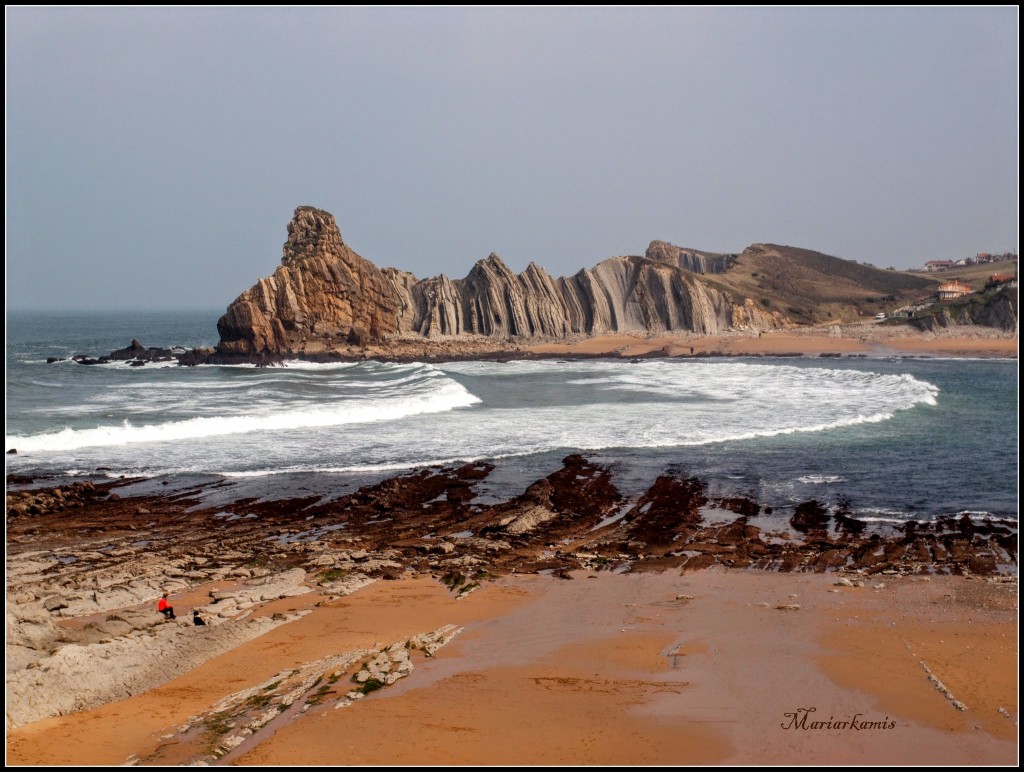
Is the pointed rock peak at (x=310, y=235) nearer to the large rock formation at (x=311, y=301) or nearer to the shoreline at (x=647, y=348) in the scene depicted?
the large rock formation at (x=311, y=301)

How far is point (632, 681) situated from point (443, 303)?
68.5m

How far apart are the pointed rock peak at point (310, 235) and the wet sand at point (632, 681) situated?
5289 cm

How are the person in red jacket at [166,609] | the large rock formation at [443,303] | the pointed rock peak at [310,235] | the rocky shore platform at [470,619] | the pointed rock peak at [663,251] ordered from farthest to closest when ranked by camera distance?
the pointed rock peak at [663,251] < the pointed rock peak at [310,235] < the large rock formation at [443,303] < the person in red jacket at [166,609] < the rocky shore platform at [470,619]

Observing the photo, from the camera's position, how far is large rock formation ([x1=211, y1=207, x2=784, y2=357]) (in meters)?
58.9

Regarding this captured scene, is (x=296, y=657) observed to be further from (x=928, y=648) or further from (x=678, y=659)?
(x=928, y=648)

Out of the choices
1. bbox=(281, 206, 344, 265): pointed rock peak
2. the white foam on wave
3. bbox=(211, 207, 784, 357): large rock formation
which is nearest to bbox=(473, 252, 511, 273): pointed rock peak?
bbox=(211, 207, 784, 357): large rock formation

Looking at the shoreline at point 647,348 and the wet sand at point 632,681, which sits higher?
the shoreline at point 647,348

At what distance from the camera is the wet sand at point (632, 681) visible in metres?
7.49

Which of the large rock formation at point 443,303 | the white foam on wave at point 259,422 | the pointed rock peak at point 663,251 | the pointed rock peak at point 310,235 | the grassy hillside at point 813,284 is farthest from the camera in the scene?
the pointed rock peak at point 663,251

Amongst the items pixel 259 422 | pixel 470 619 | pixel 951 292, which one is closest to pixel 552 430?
pixel 259 422

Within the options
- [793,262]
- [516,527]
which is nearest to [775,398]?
[516,527]

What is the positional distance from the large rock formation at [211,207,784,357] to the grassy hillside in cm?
822
